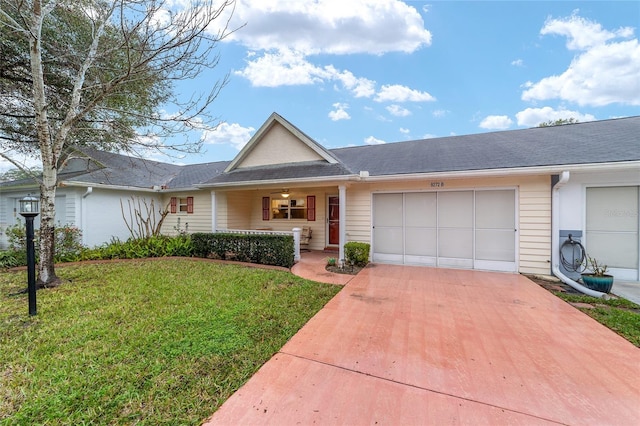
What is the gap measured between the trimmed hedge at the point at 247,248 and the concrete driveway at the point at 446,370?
3.44 m

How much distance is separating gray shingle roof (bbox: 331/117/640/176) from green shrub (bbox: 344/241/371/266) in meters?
2.30

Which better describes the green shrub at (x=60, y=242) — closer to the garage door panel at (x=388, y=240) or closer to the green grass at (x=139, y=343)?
the green grass at (x=139, y=343)

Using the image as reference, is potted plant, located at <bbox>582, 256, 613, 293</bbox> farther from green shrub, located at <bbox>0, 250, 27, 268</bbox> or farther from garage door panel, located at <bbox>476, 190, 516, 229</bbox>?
green shrub, located at <bbox>0, 250, 27, 268</bbox>

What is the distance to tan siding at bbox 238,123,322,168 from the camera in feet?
30.7

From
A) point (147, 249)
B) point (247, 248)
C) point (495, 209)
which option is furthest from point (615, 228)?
point (147, 249)

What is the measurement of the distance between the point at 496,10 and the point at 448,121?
8164 mm

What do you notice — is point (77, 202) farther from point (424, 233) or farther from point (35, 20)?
point (424, 233)

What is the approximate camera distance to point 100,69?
6348 millimetres

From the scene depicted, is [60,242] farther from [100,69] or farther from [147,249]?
[100,69]

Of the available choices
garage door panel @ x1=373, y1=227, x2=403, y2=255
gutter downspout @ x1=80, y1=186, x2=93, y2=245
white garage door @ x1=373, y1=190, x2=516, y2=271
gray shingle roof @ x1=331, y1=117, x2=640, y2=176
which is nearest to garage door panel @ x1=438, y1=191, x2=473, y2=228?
white garage door @ x1=373, y1=190, x2=516, y2=271

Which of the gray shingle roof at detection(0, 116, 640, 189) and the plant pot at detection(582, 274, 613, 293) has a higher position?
the gray shingle roof at detection(0, 116, 640, 189)

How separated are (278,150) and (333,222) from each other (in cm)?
360

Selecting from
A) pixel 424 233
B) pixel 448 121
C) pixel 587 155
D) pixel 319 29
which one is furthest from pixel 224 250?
pixel 448 121

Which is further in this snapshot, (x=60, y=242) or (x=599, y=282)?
(x=60, y=242)
